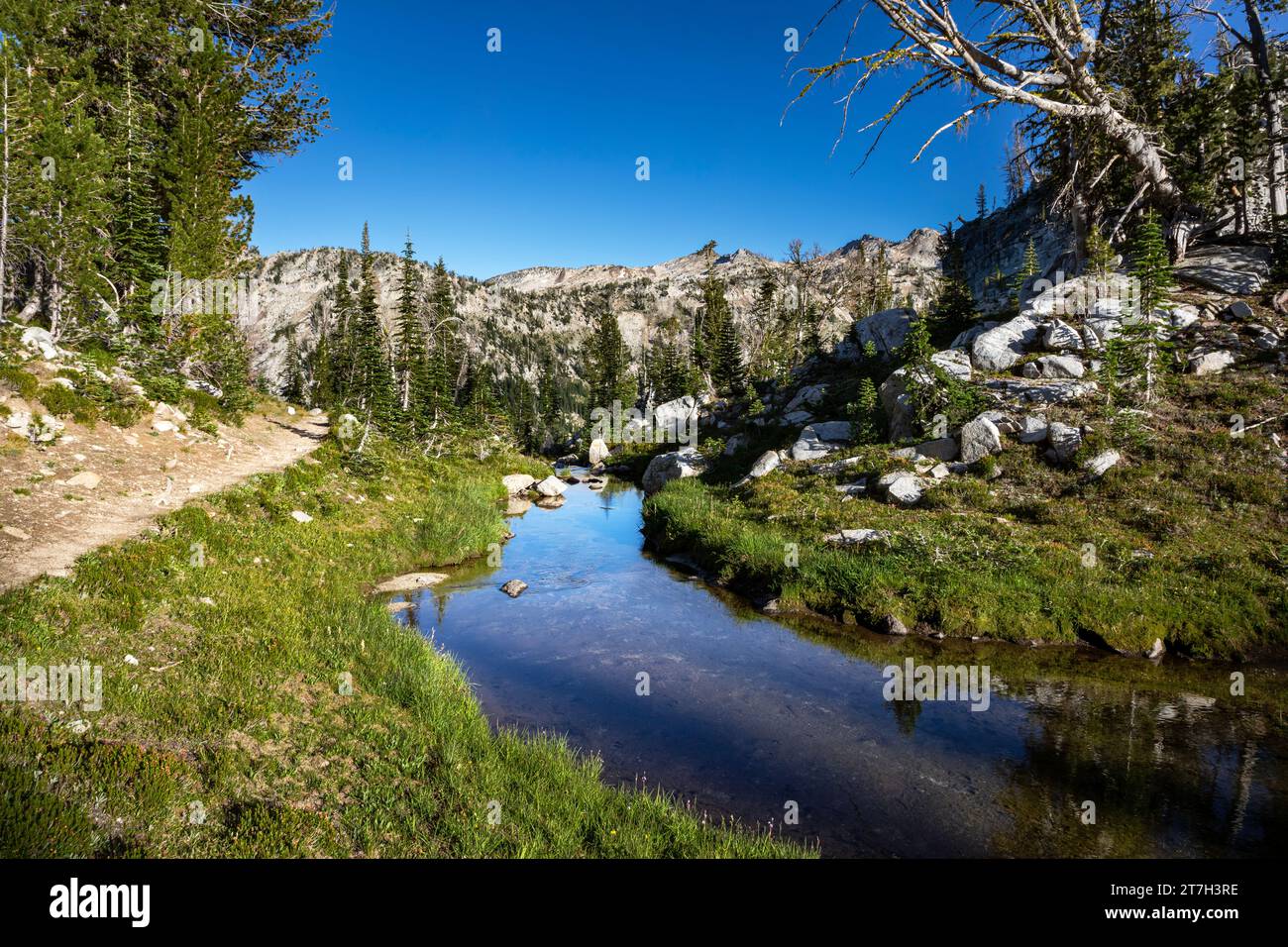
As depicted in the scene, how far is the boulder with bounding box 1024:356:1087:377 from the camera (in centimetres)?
2328

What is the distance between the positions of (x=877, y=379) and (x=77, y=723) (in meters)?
Answer: 35.5

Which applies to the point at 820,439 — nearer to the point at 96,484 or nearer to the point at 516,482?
the point at 516,482

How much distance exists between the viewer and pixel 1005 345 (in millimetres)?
26109

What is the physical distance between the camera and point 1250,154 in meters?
24.0

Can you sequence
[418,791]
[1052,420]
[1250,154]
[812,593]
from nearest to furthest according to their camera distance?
[418,791]
[812,593]
[1052,420]
[1250,154]

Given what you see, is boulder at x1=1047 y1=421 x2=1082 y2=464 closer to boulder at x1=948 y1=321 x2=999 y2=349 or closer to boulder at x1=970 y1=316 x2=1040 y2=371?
boulder at x1=970 y1=316 x2=1040 y2=371

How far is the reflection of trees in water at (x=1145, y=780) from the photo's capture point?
7.72 meters

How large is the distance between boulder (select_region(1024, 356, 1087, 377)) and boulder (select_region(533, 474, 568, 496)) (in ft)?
94.3

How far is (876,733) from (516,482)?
34.0 meters
